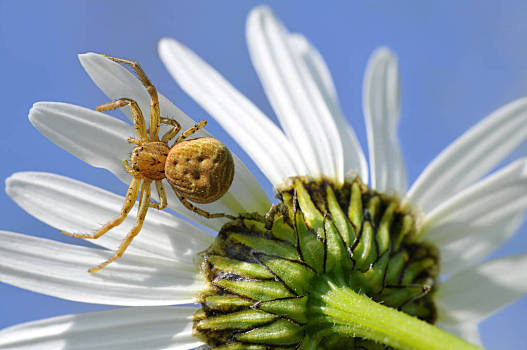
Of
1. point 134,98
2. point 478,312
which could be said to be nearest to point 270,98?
point 134,98

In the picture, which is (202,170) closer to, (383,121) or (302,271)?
(302,271)

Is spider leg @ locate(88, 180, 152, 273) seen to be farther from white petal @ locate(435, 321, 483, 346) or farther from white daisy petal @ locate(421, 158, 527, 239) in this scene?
white petal @ locate(435, 321, 483, 346)

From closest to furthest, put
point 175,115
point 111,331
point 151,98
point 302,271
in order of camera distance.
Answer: point 302,271, point 111,331, point 151,98, point 175,115

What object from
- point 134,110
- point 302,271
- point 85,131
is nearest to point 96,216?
point 85,131

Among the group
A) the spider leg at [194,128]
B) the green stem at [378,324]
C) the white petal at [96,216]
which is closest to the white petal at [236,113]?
the spider leg at [194,128]

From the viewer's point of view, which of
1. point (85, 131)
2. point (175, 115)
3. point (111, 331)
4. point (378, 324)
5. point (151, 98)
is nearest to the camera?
point (378, 324)

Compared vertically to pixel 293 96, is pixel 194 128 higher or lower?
lower

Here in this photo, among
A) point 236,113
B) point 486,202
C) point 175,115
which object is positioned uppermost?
point 486,202

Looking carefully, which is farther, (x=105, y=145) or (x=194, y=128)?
(x=194, y=128)
